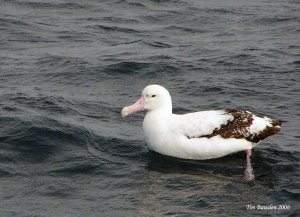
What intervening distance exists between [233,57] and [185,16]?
4.21 meters

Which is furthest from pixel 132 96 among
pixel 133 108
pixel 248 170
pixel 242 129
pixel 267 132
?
pixel 248 170

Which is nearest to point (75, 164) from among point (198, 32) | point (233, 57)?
point (233, 57)

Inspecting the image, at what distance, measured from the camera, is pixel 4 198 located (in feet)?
36.5

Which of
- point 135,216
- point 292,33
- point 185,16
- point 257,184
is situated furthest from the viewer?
point 185,16

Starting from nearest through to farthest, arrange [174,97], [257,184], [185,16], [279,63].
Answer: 1. [257,184]
2. [174,97]
3. [279,63]
4. [185,16]

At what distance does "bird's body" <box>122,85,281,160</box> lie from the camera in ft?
41.5

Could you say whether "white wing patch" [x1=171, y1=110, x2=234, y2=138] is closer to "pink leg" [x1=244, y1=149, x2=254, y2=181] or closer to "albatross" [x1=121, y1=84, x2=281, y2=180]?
"albatross" [x1=121, y1=84, x2=281, y2=180]

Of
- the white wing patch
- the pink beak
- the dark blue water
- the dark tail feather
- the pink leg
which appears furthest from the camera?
the pink beak

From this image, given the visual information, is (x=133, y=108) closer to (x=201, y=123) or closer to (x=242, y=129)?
(x=201, y=123)

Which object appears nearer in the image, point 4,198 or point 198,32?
point 4,198

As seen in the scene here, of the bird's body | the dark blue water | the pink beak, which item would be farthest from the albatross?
the pink beak

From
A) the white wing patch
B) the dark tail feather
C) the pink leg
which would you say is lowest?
the pink leg

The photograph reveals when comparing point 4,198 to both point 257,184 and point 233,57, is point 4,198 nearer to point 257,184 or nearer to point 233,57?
point 257,184

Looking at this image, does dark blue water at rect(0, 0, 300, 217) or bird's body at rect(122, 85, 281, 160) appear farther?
bird's body at rect(122, 85, 281, 160)
